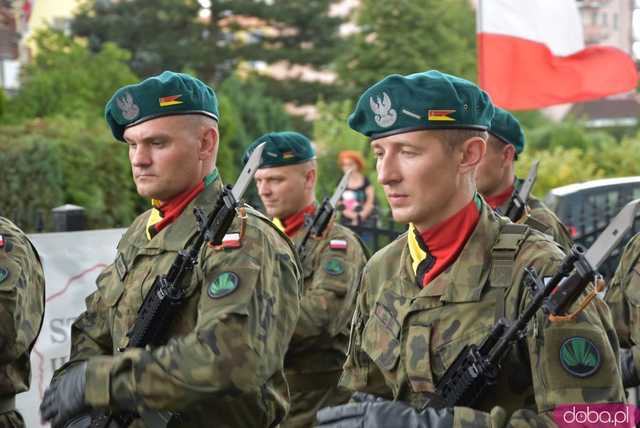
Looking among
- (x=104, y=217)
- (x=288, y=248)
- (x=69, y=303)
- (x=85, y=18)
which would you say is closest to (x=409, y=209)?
(x=288, y=248)

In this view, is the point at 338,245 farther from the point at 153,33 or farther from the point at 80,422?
the point at 153,33

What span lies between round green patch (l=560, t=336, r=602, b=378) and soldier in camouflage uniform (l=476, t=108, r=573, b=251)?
3.10m

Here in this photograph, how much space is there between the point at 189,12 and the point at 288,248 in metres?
37.2

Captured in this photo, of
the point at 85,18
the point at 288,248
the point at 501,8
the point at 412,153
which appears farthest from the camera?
the point at 85,18

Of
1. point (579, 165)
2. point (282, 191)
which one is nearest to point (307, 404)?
point (282, 191)

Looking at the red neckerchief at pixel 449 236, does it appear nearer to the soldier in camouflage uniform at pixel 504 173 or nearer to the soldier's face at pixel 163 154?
the soldier's face at pixel 163 154

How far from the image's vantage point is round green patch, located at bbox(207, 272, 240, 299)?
3572 millimetres

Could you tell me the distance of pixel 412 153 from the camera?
11.0 feet

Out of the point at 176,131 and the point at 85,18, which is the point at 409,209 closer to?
the point at 176,131

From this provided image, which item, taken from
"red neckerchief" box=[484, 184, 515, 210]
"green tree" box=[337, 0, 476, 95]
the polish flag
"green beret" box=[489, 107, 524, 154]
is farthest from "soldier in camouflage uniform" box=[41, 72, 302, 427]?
"green tree" box=[337, 0, 476, 95]

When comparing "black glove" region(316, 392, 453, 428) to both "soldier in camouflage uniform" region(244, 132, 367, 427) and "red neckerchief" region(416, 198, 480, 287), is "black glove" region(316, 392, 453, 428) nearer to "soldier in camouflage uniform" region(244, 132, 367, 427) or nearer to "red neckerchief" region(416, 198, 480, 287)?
"red neckerchief" region(416, 198, 480, 287)

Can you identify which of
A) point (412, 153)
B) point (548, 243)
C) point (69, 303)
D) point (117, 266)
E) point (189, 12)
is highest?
point (412, 153)

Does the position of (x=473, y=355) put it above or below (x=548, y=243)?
below

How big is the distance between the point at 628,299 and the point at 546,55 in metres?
4.47
